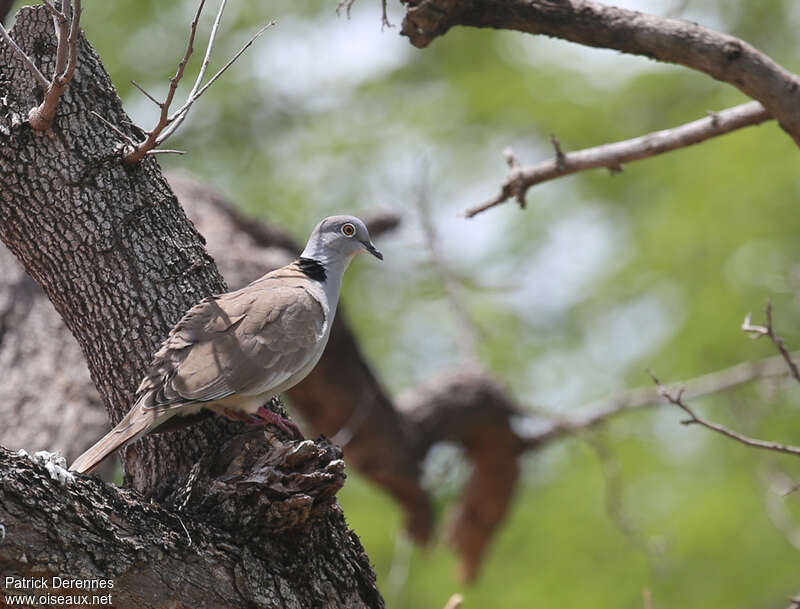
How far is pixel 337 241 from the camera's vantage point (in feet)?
Answer: 13.8

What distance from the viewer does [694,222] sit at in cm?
1005

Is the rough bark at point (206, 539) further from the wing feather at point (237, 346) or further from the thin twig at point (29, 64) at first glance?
the thin twig at point (29, 64)

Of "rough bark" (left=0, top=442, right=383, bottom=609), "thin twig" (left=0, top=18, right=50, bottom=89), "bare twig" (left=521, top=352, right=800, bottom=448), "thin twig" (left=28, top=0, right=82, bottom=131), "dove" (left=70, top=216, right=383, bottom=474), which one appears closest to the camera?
"rough bark" (left=0, top=442, right=383, bottom=609)

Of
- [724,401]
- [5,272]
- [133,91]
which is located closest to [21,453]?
[5,272]

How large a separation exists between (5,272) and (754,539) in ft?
23.9

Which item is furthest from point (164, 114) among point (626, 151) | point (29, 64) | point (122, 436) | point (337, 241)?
point (626, 151)

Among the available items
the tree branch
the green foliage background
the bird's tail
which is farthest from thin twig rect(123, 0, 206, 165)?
the green foliage background

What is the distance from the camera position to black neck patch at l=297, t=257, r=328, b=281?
13.3 feet

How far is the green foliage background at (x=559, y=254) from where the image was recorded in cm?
937

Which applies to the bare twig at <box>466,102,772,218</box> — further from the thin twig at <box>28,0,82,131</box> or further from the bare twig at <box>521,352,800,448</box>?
the bare twig at <box>521,352,800,448</box>

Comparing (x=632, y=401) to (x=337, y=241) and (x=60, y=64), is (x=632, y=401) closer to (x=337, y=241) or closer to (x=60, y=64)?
(x=337, y=241)

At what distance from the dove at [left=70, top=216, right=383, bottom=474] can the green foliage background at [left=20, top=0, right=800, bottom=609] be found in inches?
169

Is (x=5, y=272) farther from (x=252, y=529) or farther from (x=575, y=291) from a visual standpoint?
(x=575, y=291)

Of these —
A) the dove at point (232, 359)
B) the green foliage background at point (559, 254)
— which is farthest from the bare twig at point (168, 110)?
the green foliage background at point (559, 254)
